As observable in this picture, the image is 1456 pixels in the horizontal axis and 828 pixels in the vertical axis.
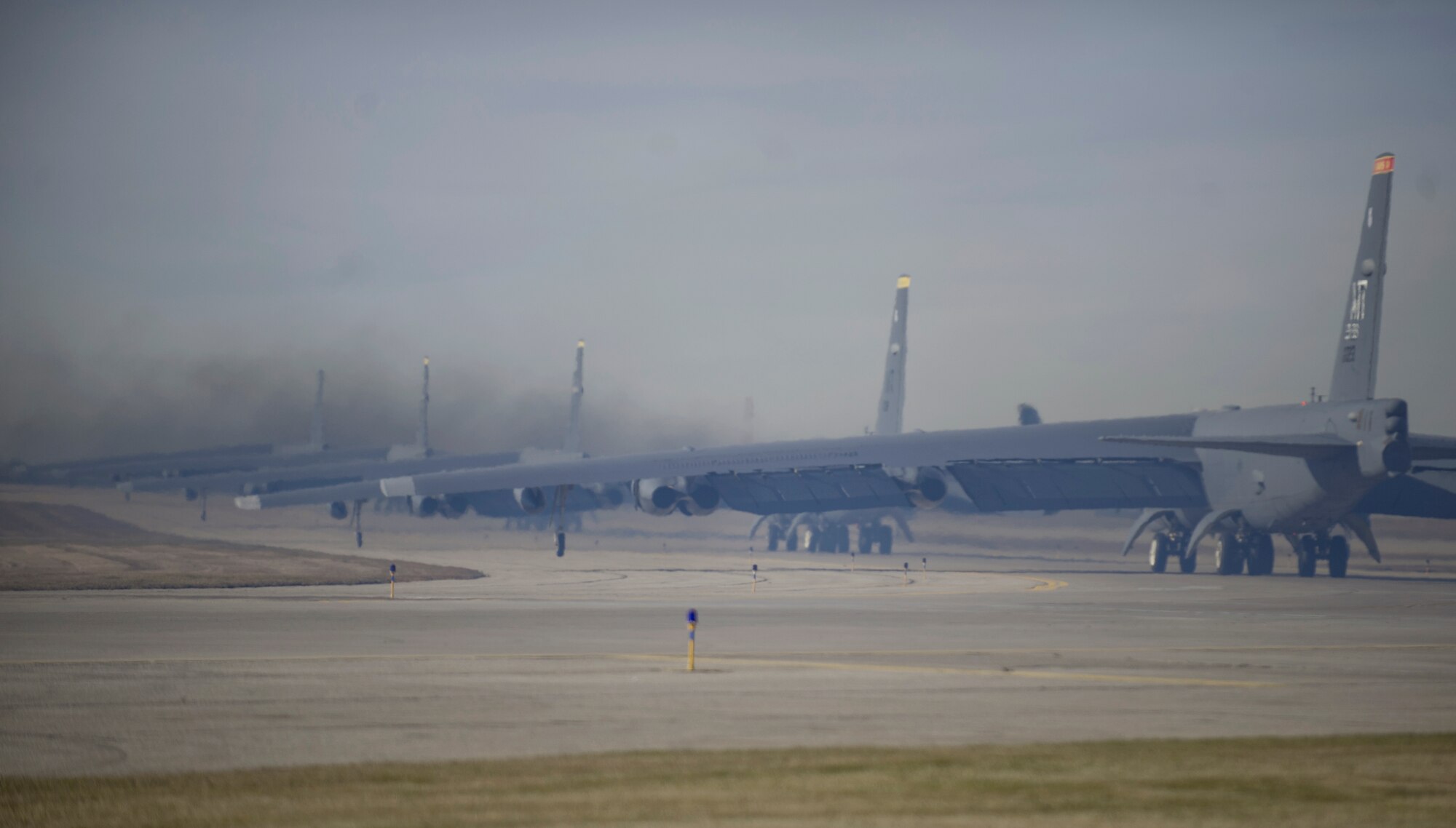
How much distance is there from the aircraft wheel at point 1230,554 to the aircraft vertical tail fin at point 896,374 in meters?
21.7

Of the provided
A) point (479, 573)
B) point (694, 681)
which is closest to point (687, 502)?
point (479, 573)

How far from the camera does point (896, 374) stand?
73062 millimetres

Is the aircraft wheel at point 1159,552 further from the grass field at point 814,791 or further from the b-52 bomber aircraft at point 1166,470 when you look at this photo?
the grass field at point 814,791

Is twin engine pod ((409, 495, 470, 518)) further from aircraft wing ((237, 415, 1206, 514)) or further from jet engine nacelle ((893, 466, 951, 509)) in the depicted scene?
jet engine nacelle ((893, 466, 951, 509))

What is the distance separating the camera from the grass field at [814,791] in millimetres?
9359

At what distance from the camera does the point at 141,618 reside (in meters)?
26.4

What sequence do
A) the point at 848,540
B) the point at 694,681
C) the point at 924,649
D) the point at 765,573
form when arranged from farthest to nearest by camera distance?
the point at 848,540
the point at 765,573
the point at 924,649
the point at 694,681

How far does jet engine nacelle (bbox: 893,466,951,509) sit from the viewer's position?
5828 centimetres

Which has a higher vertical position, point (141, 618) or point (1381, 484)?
point (1381, 484)

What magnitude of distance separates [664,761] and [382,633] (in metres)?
13.3

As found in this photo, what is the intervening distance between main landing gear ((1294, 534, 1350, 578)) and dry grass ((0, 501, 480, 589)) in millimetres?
28403

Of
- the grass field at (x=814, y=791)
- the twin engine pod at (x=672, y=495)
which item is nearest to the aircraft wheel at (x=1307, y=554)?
the twin engine pod at (x=672, y=495)

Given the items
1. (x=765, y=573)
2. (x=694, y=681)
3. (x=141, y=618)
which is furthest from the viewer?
(x=765, y=573)

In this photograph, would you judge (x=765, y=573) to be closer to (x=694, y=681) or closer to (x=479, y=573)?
(x=479, y=573)
